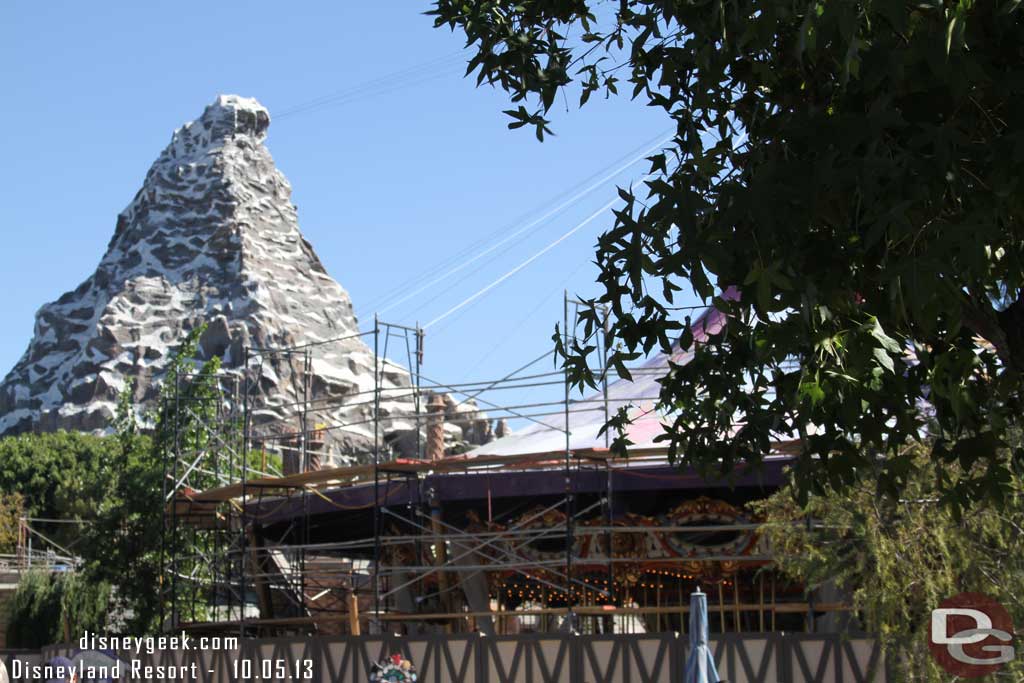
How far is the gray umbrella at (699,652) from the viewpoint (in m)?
13.2

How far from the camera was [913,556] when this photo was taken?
46.3 feet

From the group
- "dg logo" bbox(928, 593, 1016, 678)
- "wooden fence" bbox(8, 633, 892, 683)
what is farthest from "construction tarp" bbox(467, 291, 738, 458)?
"dg logo" bbox(928, 593, 1016, 678)

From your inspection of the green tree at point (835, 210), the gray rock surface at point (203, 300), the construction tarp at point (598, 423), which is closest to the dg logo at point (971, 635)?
the green tree at point (835, 210)

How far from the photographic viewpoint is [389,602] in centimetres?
2567

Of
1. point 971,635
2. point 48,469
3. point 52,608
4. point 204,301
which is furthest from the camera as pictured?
point 204,301

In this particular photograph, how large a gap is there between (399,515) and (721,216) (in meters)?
17.9

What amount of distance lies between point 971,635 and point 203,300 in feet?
392

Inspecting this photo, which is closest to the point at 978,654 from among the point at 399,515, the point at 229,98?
the point at 399,515

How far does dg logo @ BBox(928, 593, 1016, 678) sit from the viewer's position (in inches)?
510

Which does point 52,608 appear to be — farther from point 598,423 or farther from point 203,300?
point 203,300

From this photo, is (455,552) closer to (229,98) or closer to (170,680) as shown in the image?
(170,680)

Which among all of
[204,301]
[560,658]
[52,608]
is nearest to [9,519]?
[52,608]

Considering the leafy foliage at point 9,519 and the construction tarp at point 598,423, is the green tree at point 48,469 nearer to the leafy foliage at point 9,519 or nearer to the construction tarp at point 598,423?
the leafy foliage at point 9,519

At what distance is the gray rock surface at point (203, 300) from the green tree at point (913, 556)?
9672 centimetres
